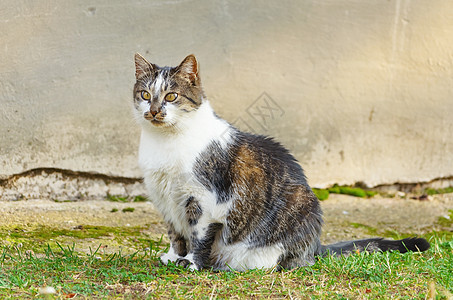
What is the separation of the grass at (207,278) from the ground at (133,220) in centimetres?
44

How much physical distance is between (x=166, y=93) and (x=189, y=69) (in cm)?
23

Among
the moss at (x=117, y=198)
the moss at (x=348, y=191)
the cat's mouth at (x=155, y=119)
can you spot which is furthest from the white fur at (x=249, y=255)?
the moss at (x=348, y=191)

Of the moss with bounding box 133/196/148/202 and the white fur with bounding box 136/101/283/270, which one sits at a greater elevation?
the white fur with bounding box 136/101/283/270

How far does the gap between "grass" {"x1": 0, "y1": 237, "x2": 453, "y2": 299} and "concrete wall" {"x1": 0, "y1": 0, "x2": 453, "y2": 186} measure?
1.56 m

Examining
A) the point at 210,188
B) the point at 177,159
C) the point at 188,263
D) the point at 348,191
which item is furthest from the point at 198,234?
the point at 348,191

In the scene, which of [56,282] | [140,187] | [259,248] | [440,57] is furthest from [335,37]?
[56,282]

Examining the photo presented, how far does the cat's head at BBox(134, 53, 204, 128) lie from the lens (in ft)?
11.6

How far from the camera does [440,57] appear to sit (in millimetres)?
5906

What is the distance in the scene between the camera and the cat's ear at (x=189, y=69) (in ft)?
11.9

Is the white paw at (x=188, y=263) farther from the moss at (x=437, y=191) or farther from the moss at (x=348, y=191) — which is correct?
the moss at (x=437, y=191)

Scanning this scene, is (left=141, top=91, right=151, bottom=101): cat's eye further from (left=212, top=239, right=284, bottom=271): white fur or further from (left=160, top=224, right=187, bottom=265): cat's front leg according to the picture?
(left=212, top=239, right=284, bottom=271): white fur

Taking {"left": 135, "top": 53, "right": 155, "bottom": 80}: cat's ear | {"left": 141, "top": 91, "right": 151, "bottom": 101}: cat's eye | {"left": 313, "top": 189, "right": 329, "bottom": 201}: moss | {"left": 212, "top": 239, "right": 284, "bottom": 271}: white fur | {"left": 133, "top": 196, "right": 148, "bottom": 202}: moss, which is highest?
{"left": 135, "top": 53, "right": 155, "bottom": 80}: cat's ear

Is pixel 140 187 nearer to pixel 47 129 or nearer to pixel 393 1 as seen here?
pixel 47 129

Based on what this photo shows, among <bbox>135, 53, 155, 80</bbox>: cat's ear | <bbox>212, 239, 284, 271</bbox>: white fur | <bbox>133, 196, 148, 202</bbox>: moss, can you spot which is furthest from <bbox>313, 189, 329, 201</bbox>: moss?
<bbox>135, 53, 155, 80</bbox>: cat's ear
